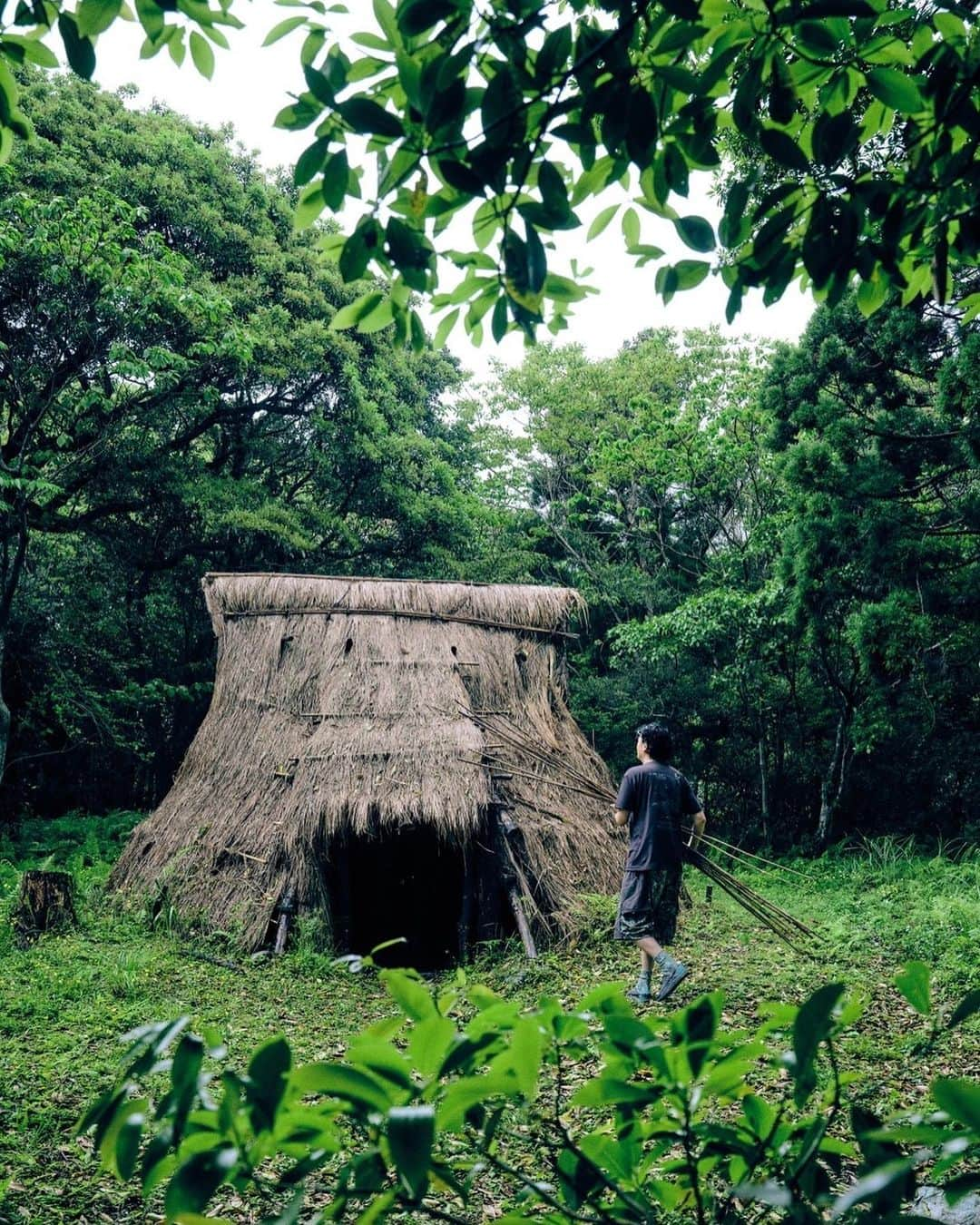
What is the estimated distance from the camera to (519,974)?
662 cm

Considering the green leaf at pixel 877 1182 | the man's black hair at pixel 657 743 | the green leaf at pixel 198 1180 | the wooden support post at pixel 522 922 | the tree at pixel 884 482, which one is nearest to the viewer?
the green leaf at pixel 877 1182

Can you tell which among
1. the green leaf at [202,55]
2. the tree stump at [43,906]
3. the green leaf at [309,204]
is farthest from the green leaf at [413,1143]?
the tree stump at [43,906]

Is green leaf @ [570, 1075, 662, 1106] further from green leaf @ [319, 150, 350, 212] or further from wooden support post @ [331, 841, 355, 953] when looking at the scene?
wooden support post @ [331, 841, 355, 953]

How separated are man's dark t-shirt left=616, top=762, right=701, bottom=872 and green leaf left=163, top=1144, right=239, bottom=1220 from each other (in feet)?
16.8

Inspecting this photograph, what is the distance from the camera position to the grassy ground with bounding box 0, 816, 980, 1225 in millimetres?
3895

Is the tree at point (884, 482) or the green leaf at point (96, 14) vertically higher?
the tree at point (884, 482)

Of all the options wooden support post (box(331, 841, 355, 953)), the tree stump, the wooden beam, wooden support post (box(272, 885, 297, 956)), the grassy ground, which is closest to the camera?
the grassy ground

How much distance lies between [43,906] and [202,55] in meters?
7.50

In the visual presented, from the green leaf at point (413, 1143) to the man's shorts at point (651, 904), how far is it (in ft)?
17.5

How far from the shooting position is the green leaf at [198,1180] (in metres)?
0.74

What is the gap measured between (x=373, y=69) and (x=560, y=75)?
0.31m

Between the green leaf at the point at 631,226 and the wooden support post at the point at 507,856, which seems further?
the wooden support post at the point at 507,856

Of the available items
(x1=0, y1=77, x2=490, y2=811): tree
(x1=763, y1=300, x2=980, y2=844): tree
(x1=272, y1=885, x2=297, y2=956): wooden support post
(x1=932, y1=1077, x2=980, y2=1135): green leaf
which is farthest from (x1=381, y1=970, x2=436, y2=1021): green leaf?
(x1=0, y1=77, x2=490, y2=811): tree

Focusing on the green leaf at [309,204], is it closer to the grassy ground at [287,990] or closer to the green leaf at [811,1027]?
the green leaf at [811,1027]
